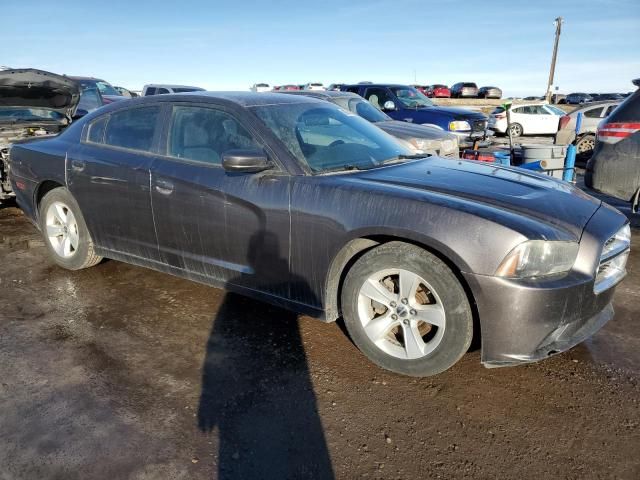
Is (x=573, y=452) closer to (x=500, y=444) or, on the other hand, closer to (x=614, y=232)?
(x=500, y=444)

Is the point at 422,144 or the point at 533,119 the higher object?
the point at 422,144

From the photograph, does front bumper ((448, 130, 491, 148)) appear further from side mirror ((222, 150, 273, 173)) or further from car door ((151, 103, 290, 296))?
side mirror ((222, 150, 273, 173))

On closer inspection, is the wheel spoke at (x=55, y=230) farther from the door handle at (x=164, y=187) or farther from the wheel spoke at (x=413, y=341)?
the wheel spoke at (x=413, y=341)

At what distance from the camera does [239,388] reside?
2.77 m

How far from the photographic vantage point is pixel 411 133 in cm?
788

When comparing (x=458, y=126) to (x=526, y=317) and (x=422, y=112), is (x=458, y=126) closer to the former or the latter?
(x=422, y=112)

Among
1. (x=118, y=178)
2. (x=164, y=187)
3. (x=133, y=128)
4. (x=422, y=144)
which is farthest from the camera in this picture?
(x=422, y=144)

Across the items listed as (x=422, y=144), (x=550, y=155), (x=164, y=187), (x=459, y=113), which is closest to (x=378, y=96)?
(x=459, y=113)

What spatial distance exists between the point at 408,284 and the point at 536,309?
66cm

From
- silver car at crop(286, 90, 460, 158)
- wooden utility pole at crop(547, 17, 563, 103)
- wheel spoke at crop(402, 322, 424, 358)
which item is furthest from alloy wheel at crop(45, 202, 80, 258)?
wooden utility pole at crop(547, 17, 563, 103)

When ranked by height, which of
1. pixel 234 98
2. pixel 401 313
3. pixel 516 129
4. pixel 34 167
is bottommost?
pixel 516 129

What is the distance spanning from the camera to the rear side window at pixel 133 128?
3.82 meters

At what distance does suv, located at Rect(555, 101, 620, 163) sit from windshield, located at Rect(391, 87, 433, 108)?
3357mm

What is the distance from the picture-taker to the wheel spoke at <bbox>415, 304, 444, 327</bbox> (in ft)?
8.82
